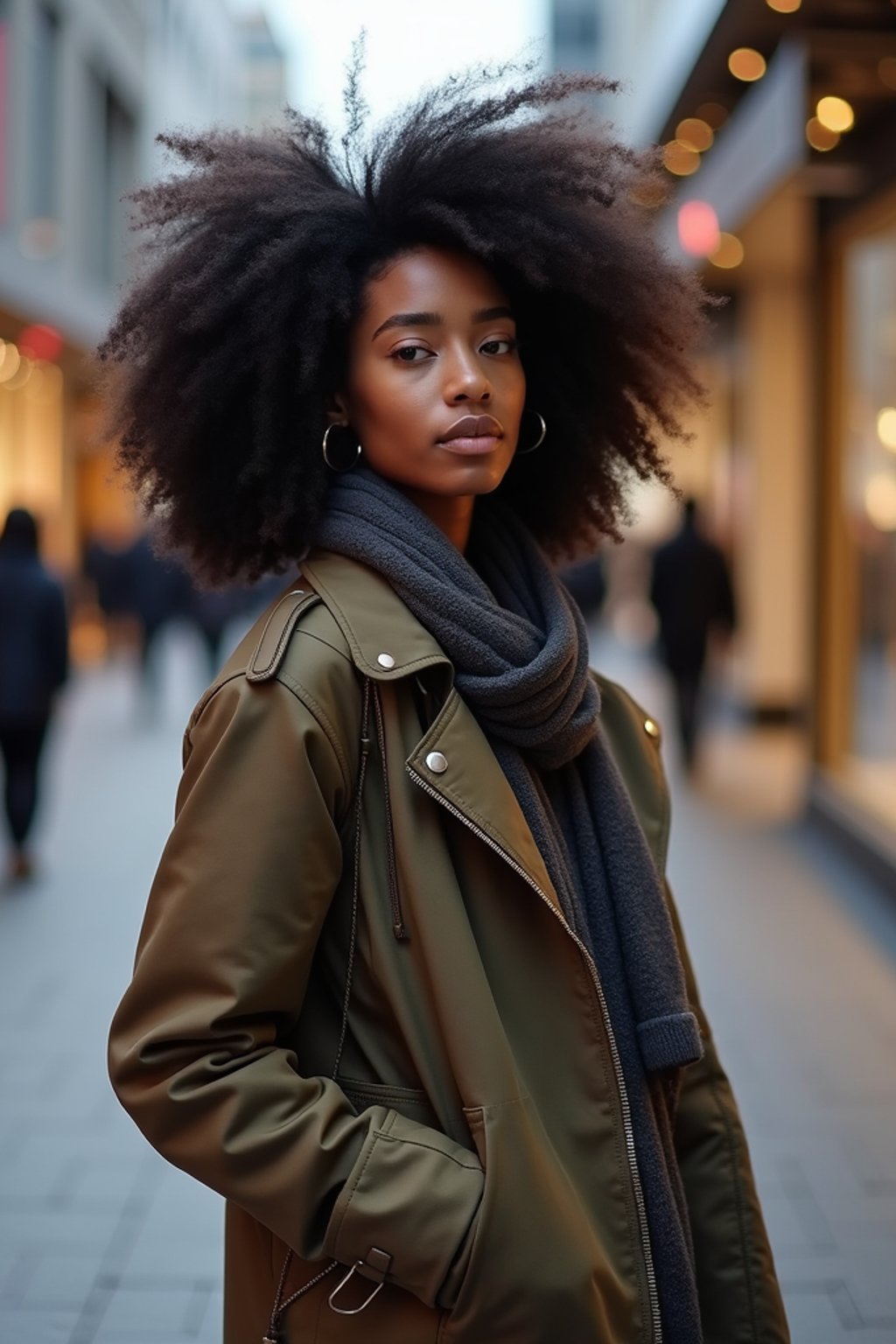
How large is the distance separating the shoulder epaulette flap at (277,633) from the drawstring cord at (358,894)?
107 millimetres

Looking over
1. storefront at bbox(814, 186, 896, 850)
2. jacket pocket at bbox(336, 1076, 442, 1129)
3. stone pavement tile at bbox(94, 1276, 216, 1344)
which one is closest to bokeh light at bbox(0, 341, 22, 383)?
storefront at bbox(814, 186, 896, 850)

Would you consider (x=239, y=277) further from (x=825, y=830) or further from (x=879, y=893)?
(x=825, y=830)

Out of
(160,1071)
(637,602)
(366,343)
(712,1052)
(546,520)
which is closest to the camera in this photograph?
(160,1071)

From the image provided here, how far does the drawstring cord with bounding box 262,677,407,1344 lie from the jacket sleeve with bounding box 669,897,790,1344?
55 cm

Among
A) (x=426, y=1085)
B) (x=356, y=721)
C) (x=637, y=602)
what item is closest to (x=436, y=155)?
(x=356, y=721)

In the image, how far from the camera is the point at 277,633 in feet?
5.57

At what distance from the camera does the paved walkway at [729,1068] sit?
3498mm

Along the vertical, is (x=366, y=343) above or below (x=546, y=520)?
above

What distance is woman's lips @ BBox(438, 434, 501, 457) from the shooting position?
6.07 ft

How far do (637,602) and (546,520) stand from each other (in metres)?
23.8

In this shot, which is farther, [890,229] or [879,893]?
[890,229]

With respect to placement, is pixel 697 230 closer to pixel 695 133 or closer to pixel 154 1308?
pixel 695 133

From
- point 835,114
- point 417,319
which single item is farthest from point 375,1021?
point 835,114

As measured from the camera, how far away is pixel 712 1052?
6.81ft
